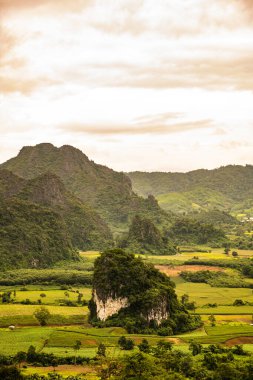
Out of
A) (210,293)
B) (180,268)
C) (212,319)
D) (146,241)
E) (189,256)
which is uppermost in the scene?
(146,241)

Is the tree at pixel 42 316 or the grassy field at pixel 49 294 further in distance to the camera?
the grassy field at pixel 49 294

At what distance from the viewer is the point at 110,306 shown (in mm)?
71062

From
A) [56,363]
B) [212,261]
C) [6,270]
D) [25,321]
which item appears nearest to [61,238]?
[6,270]

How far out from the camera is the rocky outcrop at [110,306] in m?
70.7

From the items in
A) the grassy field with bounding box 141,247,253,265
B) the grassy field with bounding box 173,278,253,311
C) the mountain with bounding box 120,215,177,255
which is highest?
the mountain with bounding box 120,215,177,255

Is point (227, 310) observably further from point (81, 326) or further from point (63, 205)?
point (63, 205)

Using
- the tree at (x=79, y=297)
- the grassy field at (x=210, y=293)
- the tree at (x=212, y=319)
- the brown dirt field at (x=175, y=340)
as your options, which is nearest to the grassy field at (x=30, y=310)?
the tree at (x=79, y=297)

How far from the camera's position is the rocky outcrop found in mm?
70688

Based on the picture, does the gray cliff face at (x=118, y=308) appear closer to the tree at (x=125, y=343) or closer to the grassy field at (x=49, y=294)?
the grassy field at (x=49, y=294)

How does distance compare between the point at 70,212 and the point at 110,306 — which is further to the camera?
the point at 70,212

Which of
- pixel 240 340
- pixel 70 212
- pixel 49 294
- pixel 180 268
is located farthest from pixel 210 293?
pixel 70 212

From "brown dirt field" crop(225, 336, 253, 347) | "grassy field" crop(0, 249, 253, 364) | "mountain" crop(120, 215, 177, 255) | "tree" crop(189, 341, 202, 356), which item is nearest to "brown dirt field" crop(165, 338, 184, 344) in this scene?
"grassy field" crop(0, 249, 253, 364)

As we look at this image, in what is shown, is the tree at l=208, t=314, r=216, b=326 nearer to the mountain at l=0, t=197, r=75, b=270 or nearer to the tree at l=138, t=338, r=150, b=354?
the tree at l=138, t=338, r=150, b=354

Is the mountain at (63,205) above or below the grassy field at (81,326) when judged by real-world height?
above
